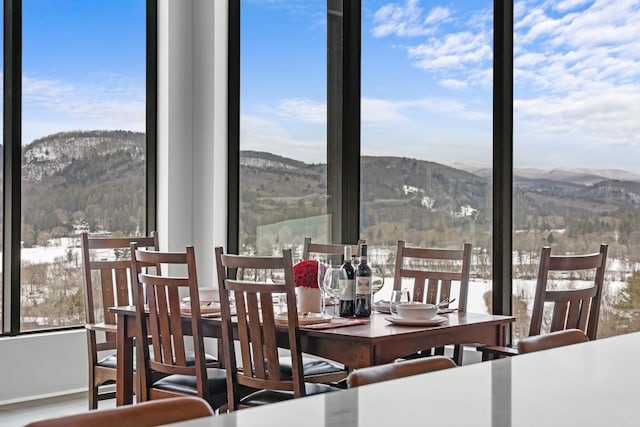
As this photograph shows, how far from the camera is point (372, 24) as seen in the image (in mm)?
5336

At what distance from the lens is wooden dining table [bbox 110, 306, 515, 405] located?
125 inches

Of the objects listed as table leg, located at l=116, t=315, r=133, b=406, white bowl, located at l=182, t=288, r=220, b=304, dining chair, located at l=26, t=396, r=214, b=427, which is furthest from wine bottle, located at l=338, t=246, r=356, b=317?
dining chair, located at l=26, t=396, r=214, b=427

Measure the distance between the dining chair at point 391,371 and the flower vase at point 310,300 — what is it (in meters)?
2.18

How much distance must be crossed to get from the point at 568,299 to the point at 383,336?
0.84 metres

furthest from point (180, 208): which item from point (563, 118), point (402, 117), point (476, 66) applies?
point (563, 118)

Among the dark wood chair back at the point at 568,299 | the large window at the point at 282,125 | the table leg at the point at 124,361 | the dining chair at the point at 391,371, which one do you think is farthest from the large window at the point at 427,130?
the dining chair at the point at 391,371

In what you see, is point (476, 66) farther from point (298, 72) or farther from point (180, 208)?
point (180, 208)

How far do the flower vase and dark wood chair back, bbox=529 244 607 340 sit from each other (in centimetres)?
94

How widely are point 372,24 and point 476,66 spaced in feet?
2.82

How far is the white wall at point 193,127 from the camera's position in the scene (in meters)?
5.93

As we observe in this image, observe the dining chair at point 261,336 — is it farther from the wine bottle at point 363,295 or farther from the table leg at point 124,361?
the table leg at point 124,361

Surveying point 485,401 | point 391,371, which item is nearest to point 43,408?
point 391,371

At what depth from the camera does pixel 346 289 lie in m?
3.68

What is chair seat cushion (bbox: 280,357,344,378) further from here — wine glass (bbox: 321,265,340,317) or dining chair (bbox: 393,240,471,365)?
dining chair (bbox: 393,240,471,365)
